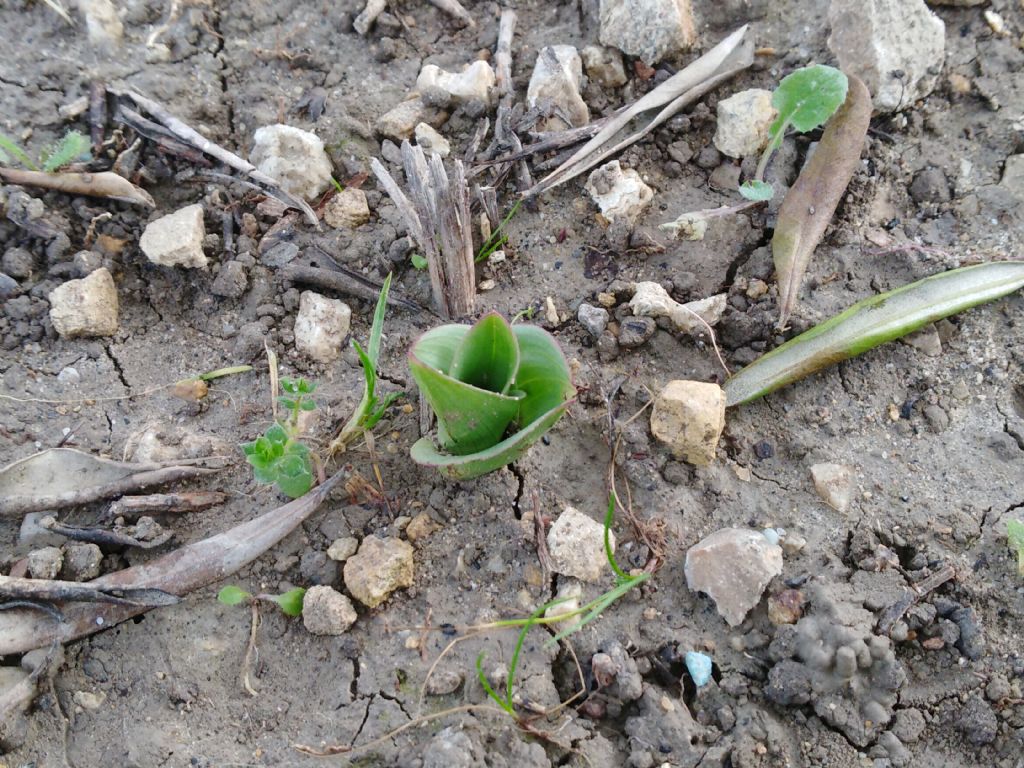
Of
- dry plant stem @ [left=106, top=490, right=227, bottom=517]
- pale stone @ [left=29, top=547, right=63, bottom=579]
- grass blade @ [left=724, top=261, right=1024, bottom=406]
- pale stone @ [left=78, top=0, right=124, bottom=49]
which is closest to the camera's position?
pale stone @ [left=29, top=547, right=63, bottom=579]

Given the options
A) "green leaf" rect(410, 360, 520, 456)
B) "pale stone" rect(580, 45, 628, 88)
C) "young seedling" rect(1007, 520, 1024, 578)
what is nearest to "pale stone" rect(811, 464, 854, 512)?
"young seedling" rect(1007, 520, 1024, 578)

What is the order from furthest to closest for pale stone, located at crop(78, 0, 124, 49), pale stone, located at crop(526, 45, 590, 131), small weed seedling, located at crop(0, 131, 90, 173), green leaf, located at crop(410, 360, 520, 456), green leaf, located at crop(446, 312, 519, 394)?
pale stone, located at crop(78, 0, 124, 49), pale stone, located at crop(526, 45, 590, 131), small weed seedling, located at crop(0, 131, 90, 173), green leaf, located at crop(446, 312, 519, 394), green leaf, located at crop(410, 360, 520, 456)

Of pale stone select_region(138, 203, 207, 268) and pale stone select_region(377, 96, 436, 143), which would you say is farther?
pale stone select_region(377, 96, 436, 143)

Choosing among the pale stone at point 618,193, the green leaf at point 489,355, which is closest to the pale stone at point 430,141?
the pale stone at point 618,193

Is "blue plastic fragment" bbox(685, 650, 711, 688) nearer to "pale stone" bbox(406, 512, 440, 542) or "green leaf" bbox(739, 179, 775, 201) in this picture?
"pale stone" bbox(406, 512, 440, 542)

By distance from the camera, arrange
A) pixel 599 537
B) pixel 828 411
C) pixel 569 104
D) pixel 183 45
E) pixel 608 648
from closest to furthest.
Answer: pixel 608 648 < pixel 599 537 < pixel 828 411 < pixel 569 104 < pixel 183 45

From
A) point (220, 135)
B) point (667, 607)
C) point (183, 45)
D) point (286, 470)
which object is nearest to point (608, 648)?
point (667, 607)

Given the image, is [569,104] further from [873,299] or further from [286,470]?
[286,470]
